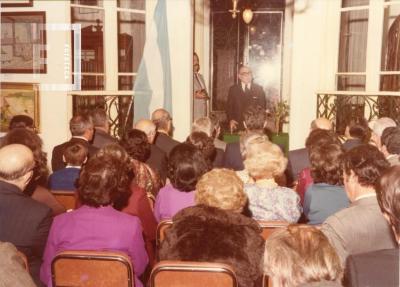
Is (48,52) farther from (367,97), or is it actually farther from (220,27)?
(367,97)

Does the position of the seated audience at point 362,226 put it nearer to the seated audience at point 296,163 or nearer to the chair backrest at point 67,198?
the chair backrest at point 67,198

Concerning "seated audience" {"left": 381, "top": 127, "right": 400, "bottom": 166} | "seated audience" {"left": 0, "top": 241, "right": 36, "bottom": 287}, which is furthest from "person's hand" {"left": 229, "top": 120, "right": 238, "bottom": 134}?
"seated audience" {"left": 0, "top": 241, "right": 36, "bottom": 287}

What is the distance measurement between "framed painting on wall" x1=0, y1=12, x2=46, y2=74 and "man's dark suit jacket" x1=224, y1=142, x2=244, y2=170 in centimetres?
389

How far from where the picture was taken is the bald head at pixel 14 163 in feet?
9.18

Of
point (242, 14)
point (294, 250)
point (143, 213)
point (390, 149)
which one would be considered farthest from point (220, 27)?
point (294, 250)

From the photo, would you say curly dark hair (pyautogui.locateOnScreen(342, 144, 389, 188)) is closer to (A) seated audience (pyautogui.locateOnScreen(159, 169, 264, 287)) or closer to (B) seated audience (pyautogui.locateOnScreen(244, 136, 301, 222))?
(B) seated audience (pyautogui.locateOnScreen(244, 136, 301, 222))

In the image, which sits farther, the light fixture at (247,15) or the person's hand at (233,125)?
the light fixture at (247,15)

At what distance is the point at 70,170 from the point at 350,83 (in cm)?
540

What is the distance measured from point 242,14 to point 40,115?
4.28 meters

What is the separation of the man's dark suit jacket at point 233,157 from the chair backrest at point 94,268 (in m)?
Result: 2.58

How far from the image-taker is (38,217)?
2.62 m

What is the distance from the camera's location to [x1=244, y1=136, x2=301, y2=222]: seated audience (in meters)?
3.06

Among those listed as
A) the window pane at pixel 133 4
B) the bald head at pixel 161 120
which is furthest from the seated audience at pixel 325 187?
the window pane at pixel 133 4

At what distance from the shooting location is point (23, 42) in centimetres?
754
